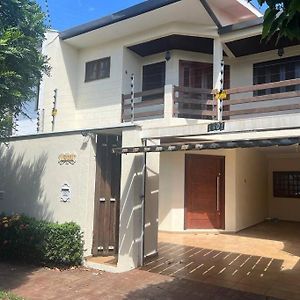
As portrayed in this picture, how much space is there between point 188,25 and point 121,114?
13.3 ft

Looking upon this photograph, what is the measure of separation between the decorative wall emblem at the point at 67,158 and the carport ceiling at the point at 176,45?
620 cm

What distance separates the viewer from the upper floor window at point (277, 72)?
12141 mm

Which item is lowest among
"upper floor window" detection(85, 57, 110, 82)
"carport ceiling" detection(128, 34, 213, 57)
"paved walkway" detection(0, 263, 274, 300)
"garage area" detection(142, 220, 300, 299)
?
"paved walkway" detection(0, 263, 274, 300)

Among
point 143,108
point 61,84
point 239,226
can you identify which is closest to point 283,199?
point 239,226

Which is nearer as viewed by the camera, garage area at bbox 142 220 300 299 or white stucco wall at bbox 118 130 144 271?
garage area at bbox 142 220 300 299

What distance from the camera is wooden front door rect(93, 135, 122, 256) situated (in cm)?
872

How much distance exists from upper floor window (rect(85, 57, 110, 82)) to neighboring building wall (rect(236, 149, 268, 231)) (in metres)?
6.33

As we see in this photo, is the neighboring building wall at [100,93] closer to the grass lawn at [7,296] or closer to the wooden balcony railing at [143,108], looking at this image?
the wooden balcony railing at [143,108]

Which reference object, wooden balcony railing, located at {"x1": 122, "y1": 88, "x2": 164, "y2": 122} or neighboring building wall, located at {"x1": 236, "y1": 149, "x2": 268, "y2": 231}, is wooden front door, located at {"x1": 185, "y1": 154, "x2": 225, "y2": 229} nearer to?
neighboring building wall, located at {"x1": 236, "y1": 149, "x2": 268, "y2": 231}

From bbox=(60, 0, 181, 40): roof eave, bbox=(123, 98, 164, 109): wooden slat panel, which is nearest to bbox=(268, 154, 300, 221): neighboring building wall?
bbox=(123, 98, 164, 109): wooden slat panel

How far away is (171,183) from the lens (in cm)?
1279

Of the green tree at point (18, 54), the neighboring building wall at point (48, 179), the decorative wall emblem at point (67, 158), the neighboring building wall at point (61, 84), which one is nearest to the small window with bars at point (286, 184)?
the neighboring building wall at point (61, 84)

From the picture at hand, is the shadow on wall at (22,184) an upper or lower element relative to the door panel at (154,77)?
lower

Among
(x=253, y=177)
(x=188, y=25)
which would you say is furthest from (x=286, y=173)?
(x=188, y=25)
